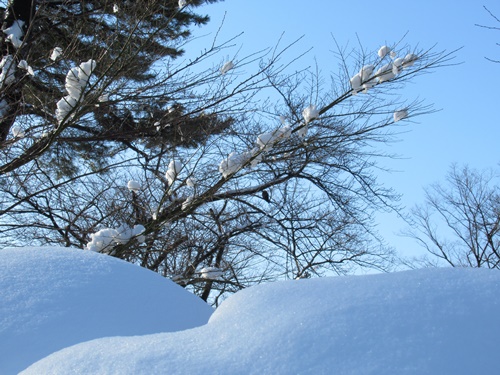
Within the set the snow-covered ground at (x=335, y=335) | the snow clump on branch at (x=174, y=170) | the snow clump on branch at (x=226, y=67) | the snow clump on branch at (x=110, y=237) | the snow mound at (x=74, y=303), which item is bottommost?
the snow-covered ground at (x=335, y=335)

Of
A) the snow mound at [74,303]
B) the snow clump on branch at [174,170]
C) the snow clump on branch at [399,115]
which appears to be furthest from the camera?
the snow clump on branch at [399,115]

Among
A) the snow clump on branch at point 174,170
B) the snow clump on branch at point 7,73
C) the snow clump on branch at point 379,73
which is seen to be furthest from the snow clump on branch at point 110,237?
the snow clump on branch at point 379,73

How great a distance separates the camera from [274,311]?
1326mm

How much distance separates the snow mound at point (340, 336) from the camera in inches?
42.5

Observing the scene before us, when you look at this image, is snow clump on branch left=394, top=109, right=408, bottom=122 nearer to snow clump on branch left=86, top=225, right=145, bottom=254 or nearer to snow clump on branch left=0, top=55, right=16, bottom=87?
snow clump on branch left=86, top=225, right=145, bottom=254

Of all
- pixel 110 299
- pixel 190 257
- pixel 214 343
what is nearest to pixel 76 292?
pixel 110 299

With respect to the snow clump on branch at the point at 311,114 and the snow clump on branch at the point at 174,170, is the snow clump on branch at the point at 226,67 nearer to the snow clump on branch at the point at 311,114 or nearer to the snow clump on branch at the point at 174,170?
the snow clump on branch at the point at 311,114

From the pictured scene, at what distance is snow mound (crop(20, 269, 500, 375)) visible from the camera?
1080 mm

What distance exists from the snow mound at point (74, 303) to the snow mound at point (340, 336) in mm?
470

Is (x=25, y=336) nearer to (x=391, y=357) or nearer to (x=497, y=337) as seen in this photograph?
(x=391, y=357)

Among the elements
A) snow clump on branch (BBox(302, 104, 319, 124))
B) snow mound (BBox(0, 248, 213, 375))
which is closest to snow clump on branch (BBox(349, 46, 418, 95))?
snow clump on branch (BBox(302, 104, 319, 124))

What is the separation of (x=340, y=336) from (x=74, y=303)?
1.14m

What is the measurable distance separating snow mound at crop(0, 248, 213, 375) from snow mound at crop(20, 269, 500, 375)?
47 cm

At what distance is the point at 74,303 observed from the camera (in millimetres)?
1910
